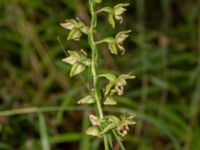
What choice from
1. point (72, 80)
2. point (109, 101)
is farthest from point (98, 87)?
point (72, 80)

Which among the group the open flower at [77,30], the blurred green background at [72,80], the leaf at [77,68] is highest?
the blurred green background at [72,80]

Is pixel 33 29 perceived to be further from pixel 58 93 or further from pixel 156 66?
pixel 156 66

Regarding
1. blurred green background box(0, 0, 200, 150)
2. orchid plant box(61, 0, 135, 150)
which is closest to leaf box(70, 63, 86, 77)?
orchid plant box(61, 0, 135, 150)

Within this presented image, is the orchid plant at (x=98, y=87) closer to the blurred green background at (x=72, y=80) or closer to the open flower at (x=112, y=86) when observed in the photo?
the open flower at (x=112, y=86)

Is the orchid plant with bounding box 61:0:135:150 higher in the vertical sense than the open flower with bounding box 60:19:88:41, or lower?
lower

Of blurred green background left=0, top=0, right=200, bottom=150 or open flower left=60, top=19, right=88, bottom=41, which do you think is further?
blurred green background left=0, top=0, right=200, bottom=150

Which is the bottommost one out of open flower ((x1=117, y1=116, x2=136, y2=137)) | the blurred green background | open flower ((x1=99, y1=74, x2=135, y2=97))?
open flower ((x1=117, y1=116, x2=136, y2=137))

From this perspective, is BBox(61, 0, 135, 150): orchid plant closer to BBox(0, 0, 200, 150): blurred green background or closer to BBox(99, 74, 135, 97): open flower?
BBox(99, 74, 135, 97): open flower

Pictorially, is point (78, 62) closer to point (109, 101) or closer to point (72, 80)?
point (109, 101)

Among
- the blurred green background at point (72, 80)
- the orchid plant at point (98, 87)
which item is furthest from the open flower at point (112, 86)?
the blurred green background at point (72, 80)
